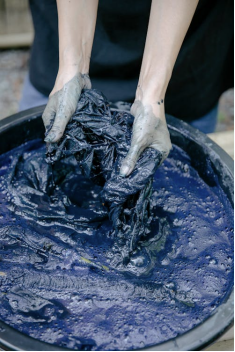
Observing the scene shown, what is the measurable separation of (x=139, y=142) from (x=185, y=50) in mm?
691

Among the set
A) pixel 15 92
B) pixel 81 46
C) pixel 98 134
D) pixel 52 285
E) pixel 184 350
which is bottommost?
pixel 15 92

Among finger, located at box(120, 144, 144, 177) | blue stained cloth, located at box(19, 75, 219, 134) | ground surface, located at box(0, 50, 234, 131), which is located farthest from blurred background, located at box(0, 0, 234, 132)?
finger, located at box(120, 144, 144, 177)

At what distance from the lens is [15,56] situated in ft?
10.0

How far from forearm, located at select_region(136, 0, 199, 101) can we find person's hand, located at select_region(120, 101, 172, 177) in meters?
0.04

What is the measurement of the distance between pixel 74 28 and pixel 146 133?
0.41 meters

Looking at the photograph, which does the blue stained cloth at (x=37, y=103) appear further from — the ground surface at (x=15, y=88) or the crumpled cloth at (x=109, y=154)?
the ground surface at (x=15, y=88)

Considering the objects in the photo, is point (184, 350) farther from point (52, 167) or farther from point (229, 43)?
point (229, 43)

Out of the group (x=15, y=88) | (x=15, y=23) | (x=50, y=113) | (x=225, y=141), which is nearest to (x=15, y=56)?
(x=15, y=23)

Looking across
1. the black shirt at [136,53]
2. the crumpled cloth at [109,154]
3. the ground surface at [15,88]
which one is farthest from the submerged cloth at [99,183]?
the ground surface at [15,88]

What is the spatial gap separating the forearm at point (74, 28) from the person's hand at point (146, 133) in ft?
0.78

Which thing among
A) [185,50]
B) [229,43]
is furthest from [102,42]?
[229,43]

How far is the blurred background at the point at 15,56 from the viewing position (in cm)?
273

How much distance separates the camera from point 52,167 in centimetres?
131

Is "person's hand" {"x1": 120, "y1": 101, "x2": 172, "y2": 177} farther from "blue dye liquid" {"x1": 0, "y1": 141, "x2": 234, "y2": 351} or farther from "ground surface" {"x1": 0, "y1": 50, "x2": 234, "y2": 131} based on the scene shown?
"ground surface" {"x1": 0, "y1": 50, "x2": 234, "y2": 131}
